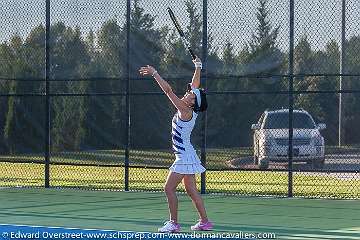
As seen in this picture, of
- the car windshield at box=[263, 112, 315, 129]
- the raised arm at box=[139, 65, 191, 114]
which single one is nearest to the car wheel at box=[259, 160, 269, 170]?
the car windshield at box=[263, 112, 315, 129]

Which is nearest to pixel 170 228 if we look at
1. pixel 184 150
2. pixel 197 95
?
pixel 184 150

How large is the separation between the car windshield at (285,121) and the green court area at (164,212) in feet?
5.79

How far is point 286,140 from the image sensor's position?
16.6 meters

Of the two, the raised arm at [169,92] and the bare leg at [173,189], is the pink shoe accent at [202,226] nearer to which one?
the bare leg at [173,189]

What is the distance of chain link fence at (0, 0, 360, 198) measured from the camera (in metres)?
16.1

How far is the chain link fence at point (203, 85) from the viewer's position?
16.1 m

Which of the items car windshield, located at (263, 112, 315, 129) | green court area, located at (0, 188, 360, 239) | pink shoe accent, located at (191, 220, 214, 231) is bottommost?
green court area, located at (0, 188, 360, 239)

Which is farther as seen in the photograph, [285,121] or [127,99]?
[285,121]

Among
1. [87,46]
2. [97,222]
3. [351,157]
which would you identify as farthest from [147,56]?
[97,222]

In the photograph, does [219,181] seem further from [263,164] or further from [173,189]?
[173,189]

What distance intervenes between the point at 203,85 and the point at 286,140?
180cm

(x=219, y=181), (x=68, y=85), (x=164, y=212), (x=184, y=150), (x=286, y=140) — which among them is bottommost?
(x=219, y=181)

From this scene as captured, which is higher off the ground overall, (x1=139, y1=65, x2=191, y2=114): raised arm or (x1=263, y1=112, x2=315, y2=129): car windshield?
(x1=139, y1=65, x2=191, y2=114): raised arm

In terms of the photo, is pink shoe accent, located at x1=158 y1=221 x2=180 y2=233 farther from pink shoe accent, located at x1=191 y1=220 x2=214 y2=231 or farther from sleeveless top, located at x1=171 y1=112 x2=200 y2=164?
sleeveless top, located at x1=171 y1=112 x2=200 y2=164
